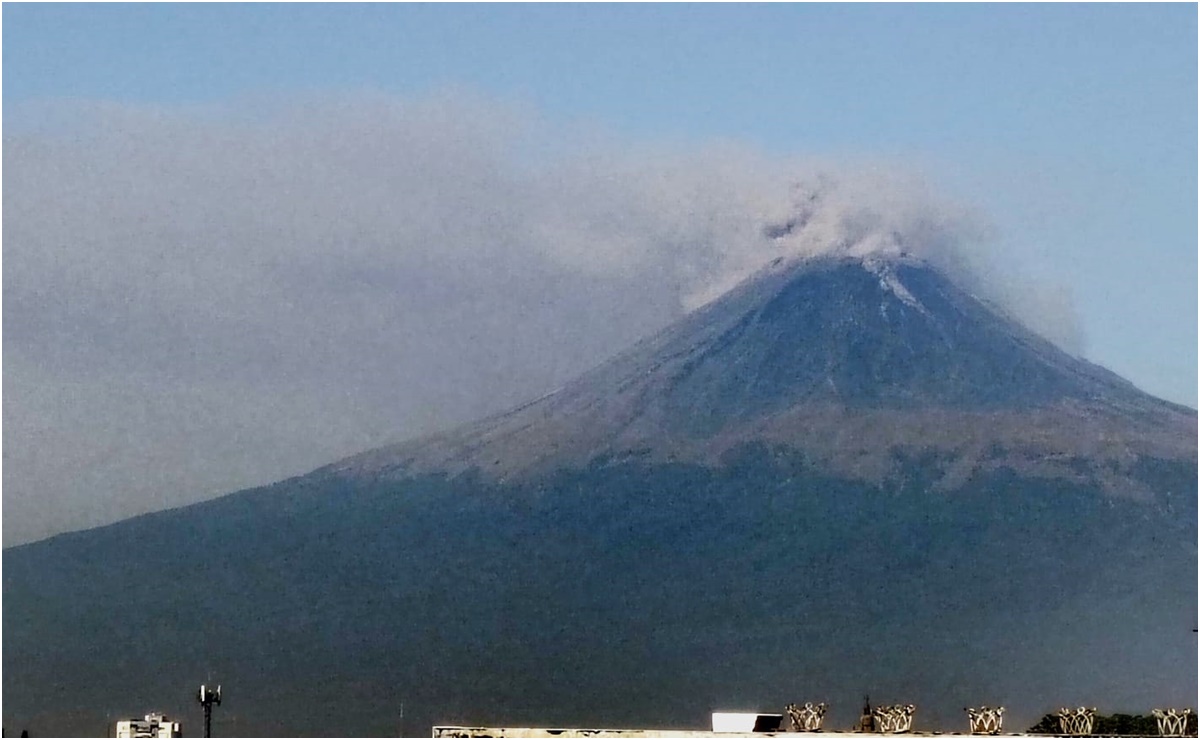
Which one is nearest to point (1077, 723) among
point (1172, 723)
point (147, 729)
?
point (1172, 723)

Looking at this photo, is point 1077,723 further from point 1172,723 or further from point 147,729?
point 147,729

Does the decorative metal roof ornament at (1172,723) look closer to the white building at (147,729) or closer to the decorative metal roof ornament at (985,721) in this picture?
the decorative metal roof ornament at (985,721)

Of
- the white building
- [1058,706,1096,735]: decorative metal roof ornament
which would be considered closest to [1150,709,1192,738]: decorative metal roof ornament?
[1058,706,1096,735]: decorative metal roof ornament

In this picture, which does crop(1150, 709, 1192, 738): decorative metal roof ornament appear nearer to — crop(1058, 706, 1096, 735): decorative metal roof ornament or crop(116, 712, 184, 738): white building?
crop(1058, 706, 1096, 735): decorative metal roof ornament

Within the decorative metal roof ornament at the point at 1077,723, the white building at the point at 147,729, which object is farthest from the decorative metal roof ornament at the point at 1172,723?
the white building at the point at 147,729

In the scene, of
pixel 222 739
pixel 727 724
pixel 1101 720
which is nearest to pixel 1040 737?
pixel 727 724

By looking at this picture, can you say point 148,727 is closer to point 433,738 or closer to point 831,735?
point 433,738

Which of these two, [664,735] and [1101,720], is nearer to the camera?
[664,735]

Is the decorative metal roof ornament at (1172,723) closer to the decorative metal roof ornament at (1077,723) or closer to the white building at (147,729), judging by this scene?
the decorative metal roof ornament at (1077,723)
